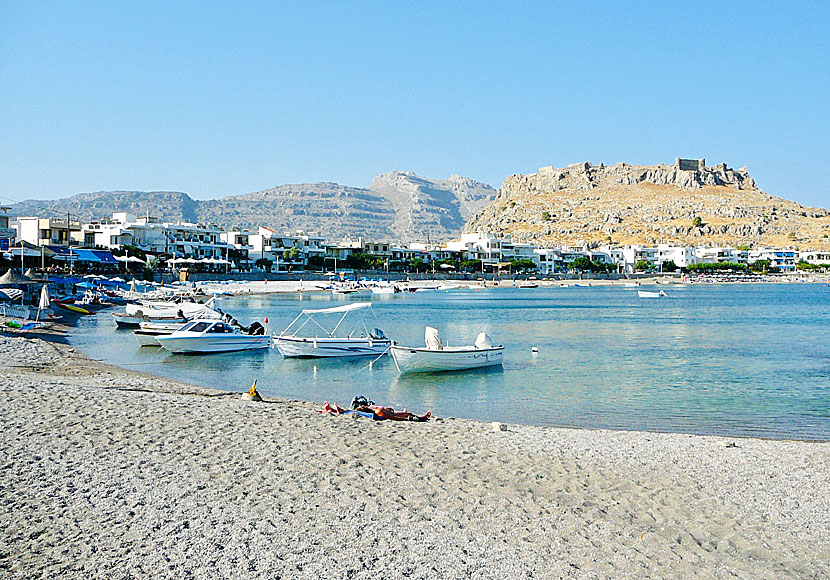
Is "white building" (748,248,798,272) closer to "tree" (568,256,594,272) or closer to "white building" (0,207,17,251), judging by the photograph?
"tree" (568,256,594,272)

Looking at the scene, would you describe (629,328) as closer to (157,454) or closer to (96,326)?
(96,326)

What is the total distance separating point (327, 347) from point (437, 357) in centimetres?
530

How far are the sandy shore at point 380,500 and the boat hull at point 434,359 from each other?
11.1 metres

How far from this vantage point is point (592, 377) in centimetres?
2538

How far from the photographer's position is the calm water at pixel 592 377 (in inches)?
727

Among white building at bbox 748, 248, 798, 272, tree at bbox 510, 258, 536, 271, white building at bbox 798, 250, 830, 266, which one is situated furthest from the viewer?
white building at bbox 798, 250, 830, 266

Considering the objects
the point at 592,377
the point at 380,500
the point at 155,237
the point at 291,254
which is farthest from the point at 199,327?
the point at 291,254

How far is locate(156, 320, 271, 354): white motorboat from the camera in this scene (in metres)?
29.4

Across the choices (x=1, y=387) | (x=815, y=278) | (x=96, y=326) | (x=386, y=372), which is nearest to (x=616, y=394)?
(x=386, y=372)

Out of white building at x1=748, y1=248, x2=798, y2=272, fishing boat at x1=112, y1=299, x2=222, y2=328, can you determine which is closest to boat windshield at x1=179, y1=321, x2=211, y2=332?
fishing boat at x1=112, y1=299, x2=222, y2=328

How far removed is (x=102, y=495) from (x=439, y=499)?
416 cm

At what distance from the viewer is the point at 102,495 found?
883 cm

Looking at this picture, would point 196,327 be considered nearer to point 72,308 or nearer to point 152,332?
point 152,332

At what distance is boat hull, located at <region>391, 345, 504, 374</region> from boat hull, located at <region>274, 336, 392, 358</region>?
11.1 ft
